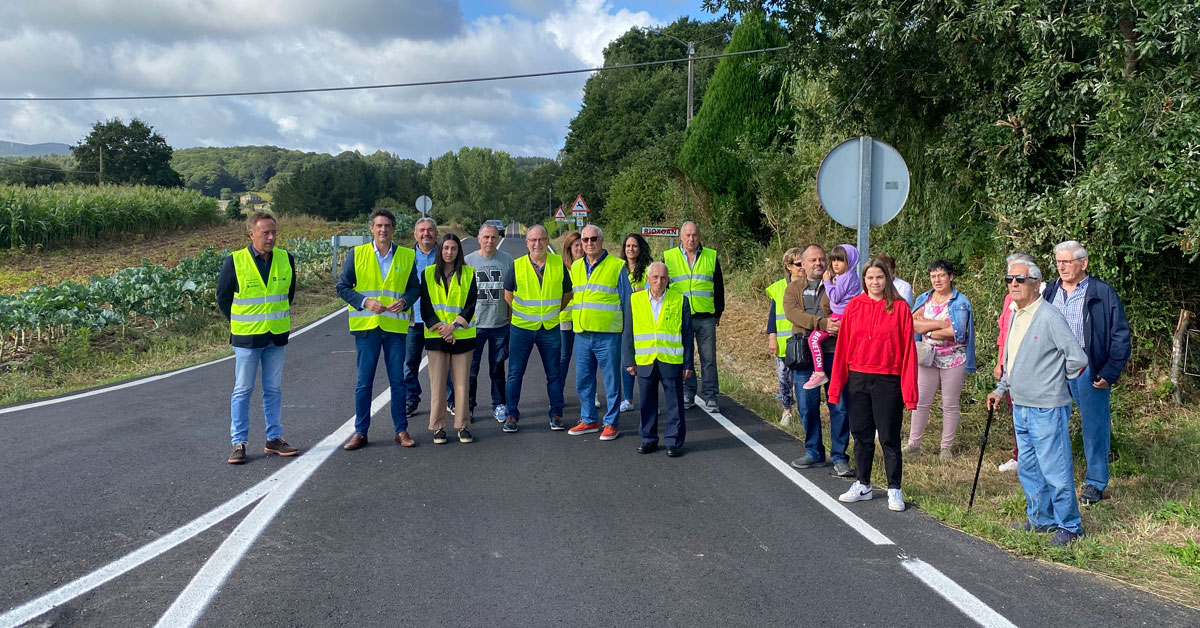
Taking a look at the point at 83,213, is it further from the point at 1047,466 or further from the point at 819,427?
the point at 1047,466

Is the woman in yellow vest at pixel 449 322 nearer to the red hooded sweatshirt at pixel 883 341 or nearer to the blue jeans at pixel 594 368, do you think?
the blue jeans at pixel 594 368

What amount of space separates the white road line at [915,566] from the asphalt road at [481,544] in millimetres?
18

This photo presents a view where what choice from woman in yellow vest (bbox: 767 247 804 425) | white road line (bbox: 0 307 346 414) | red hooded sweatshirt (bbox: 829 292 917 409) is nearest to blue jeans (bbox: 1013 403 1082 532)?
red hooded sweatshirt (bbox: 829 292 917 409)

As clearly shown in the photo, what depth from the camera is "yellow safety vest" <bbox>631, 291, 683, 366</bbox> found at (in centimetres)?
706

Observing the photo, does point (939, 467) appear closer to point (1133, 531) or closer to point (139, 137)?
point (1133, 531)

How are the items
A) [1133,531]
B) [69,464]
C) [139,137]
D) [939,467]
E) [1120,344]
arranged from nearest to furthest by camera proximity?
[1133,531] < [1120,344] < [69,464] < [939,467] < [139,137]

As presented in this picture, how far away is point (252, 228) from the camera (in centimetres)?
675

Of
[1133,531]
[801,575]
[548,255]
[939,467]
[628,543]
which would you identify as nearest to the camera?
[801,575]

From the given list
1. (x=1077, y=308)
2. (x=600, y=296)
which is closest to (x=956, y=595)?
(x=1077, y=308)

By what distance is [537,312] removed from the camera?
8023mm

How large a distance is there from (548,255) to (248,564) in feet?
14.6

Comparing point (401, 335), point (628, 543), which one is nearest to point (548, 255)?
point (401, 335)

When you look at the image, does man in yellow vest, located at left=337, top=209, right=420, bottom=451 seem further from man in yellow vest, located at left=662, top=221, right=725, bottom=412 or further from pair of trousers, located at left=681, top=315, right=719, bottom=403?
pair of trousers, located at left=681, top=315, right=719, bottom=403

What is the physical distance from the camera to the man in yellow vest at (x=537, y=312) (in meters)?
7.98
